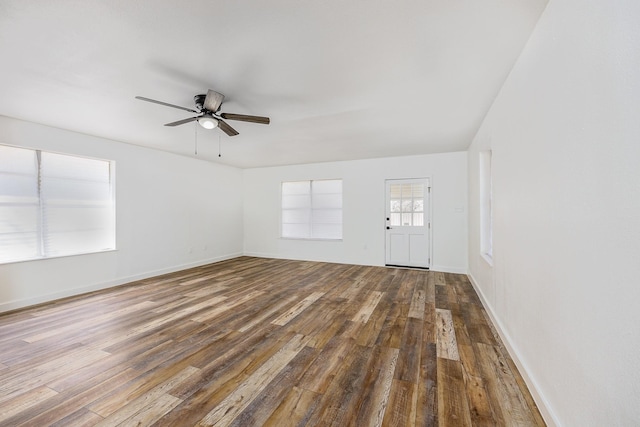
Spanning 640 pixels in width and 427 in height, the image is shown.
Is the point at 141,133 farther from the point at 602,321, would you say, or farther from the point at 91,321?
the point at 602,321

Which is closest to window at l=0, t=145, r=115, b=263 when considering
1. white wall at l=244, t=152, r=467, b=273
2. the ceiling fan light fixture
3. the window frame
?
the ceiling fan light fixture

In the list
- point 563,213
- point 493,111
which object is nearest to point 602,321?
point 563,213

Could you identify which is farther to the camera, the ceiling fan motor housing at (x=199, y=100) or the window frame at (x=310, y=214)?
the window frame at (x=310, y=214)

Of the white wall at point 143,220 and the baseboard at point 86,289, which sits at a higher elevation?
the white wall at point 143,220

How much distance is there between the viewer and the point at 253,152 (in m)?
5.30

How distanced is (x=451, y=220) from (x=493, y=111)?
2.86 meters

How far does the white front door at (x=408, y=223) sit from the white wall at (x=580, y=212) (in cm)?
355

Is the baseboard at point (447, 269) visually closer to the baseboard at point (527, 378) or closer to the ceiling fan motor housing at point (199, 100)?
the baseboard at point (527, 378)

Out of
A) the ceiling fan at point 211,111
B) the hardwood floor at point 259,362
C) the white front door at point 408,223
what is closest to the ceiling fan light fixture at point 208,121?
the ceiling fan at point 211,111

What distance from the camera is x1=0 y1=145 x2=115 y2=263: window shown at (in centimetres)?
349

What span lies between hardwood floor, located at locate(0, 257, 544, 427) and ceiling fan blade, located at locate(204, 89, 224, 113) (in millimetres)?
2308

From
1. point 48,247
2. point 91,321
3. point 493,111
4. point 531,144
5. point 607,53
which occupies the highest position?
point 493,111

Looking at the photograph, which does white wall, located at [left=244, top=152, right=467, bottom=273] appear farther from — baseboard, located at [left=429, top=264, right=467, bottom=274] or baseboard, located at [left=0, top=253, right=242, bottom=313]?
baseboard, located at [left=0, top=253, right=242, bottom=313]

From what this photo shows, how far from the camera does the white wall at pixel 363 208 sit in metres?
5.36
